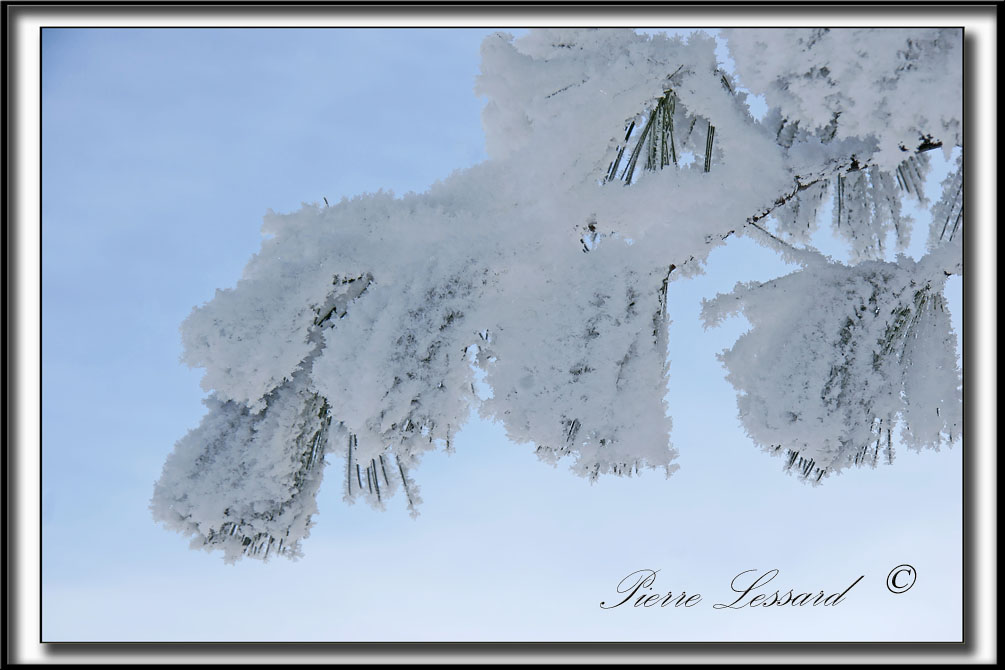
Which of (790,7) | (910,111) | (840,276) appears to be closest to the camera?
(910,111)

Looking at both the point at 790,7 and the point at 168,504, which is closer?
the point at 790,7

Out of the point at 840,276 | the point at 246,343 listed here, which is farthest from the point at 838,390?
the point at 246,343

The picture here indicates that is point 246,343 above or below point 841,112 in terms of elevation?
below

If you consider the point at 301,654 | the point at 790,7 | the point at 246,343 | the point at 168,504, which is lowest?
the point at 301,654

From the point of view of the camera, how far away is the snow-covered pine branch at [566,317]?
147 cm

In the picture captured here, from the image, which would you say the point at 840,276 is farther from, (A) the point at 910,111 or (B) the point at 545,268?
(B) the point at 545,268

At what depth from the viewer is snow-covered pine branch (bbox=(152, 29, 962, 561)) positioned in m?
1.47

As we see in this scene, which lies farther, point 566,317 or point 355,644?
point 355,644

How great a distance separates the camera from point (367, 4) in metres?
1.65

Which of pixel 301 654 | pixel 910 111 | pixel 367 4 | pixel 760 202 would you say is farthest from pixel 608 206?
pixel 301 654

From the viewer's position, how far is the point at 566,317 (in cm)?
151

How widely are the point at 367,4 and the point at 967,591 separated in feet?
6.55

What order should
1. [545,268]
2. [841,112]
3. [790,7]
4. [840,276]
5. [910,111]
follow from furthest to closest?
[840,276], [545,268], [790,7], [841,112], [910,111]

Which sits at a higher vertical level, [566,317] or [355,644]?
[566,317]
